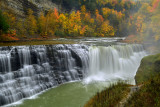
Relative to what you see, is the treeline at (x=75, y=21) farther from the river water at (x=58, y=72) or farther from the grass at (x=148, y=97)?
the grass at (x=148, y=97)

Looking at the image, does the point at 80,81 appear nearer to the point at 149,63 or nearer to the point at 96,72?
the point at 96,72

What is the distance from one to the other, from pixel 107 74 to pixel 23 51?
32.7 feet

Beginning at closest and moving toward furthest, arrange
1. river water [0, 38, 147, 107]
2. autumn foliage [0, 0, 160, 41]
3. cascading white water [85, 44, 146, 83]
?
river water [0, 38, 147, 107] → cascading white water [85, 44, 146, 83] → autumn foliage [0, 0, 160, 41]

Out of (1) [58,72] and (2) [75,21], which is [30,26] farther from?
(2) [75,21]

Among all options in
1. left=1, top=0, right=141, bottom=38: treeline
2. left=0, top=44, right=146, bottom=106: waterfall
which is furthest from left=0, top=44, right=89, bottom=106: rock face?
left=1, top=0, right=141, bottom=38: treeline

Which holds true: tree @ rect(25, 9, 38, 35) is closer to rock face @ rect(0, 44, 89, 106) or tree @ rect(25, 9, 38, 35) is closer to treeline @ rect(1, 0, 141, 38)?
treeline @ rect(1, 0, 141, 38)

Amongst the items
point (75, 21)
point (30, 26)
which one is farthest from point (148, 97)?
point (75, 21)

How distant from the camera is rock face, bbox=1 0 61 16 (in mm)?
21250

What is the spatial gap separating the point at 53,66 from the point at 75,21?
2679cm

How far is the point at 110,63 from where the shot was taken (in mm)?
17281

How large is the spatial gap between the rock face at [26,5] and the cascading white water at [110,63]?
50.3 feet

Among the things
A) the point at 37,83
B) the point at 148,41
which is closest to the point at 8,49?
the point at 37,83

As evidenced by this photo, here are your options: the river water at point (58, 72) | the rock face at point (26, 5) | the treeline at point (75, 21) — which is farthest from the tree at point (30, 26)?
the river water at point (58, 72)

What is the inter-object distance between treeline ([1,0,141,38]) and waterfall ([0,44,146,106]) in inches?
315
